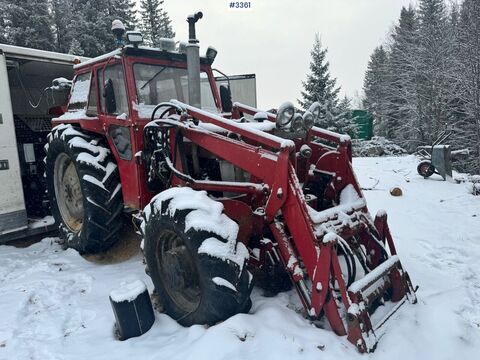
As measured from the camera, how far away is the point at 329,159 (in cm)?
401

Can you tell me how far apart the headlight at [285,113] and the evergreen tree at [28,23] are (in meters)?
20.8

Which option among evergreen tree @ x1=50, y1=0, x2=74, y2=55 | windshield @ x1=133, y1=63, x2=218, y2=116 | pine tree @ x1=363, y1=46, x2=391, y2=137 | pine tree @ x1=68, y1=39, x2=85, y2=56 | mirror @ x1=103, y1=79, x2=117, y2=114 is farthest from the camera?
pine tree @ x1=363, y1=46, x2=391, y2=137

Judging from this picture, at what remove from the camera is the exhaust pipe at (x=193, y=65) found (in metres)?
4.05

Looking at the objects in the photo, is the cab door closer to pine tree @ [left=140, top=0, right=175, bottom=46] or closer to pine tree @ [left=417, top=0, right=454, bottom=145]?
pine tree @ [left=417, top=0, right=454, bottom=145]

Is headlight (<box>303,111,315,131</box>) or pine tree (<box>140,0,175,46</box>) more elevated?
pine tree (<box>140,0,175,46</box>)

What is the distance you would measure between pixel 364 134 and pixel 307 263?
2915cm

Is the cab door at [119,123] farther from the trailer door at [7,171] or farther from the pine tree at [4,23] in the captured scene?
the pine tree at [4,23]

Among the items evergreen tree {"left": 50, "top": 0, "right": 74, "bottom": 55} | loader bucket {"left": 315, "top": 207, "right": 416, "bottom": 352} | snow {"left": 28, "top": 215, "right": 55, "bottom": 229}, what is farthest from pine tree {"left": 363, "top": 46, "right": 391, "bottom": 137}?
loader bucket {"left": 315, "top": 207, "right": 416, "bottom": 352}

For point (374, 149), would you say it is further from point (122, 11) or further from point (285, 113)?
point (285, 113)

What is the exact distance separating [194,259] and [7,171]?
146 inches

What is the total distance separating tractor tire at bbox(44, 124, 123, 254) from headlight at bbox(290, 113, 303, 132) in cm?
→ 232

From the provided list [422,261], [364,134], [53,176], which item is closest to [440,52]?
[364,134]

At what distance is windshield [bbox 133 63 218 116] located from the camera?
14.3ft

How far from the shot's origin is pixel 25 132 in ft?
21.2
